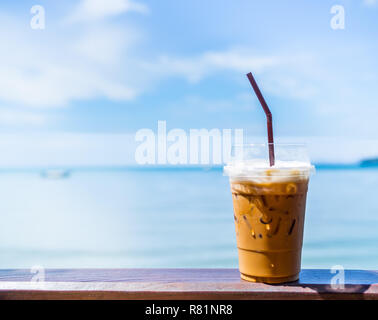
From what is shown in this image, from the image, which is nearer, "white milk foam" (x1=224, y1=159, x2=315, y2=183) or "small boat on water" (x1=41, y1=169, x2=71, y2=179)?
"white milk foam" (x1=224, y1=159, x2=315, y2=183)

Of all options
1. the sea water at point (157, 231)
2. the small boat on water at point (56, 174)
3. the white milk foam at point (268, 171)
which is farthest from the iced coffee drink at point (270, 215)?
the small boat on water at point (56, 174)

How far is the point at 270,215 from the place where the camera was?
100cm

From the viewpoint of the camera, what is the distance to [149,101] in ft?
52.0

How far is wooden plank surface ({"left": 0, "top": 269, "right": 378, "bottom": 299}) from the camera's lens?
3.14 feet

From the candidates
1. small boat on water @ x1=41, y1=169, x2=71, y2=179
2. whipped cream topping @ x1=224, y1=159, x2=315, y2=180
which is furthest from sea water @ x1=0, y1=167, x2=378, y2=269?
small boat on water @ x1=41, y1=169, x2=71, y2=179

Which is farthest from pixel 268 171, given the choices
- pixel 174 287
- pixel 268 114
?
pixel 174 287

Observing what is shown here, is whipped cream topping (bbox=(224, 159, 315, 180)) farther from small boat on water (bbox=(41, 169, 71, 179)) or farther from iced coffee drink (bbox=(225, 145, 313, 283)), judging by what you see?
small boat on water (bbox=(41, 169, 71, 179))

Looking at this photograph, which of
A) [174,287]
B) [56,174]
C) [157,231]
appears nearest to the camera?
[174,287]

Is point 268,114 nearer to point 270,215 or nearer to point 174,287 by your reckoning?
point 270,215

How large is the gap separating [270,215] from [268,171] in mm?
96

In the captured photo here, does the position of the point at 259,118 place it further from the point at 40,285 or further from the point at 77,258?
the point at 77,258

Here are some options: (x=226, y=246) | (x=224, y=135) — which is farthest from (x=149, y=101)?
(x=224, y=135)

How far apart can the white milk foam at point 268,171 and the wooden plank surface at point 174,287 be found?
233 mm

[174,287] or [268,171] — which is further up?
[268,171]
